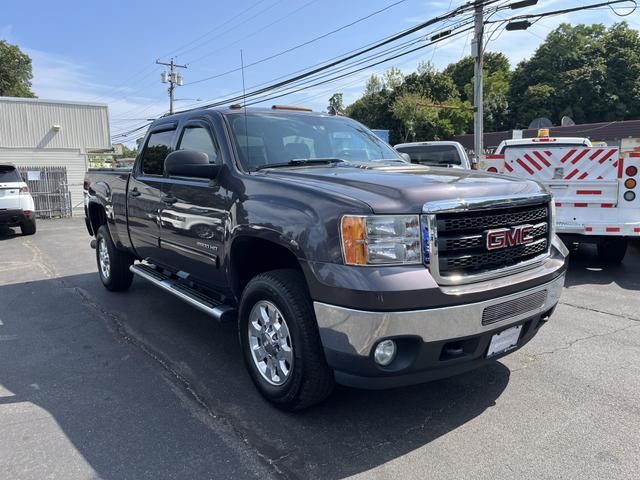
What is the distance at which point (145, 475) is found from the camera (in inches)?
102

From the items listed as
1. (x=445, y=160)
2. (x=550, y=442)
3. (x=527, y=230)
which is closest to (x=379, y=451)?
(x=550, y=442)

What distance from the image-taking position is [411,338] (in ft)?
8.39

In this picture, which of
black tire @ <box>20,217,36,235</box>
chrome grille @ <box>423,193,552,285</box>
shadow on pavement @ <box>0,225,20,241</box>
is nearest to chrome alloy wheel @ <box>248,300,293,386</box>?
chrome grille @ <box>423,193,552,285</box>

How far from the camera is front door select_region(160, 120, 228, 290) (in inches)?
145

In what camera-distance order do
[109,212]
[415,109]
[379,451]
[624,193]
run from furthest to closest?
[415,109]
[624,193]
[109,212]
[379,451]

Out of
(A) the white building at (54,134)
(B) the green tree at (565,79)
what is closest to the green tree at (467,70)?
(B) the green tree at (565,79)

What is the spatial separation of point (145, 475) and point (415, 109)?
150 ft

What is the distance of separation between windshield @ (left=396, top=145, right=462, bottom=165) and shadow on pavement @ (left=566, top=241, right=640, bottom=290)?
114 inches

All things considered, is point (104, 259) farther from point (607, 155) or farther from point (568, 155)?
point (607, 155)

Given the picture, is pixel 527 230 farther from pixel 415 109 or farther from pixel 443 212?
pixel 415 109

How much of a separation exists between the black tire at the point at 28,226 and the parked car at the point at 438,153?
9.29 metres

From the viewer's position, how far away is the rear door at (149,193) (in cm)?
470

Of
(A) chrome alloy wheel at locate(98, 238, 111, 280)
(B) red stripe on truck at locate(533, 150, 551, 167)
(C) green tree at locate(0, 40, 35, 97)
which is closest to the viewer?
(A) chrome alloy wheel at locate(98, 238, 111, 280)

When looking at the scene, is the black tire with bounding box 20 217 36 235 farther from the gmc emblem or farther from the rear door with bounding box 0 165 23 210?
the gmc emblem
